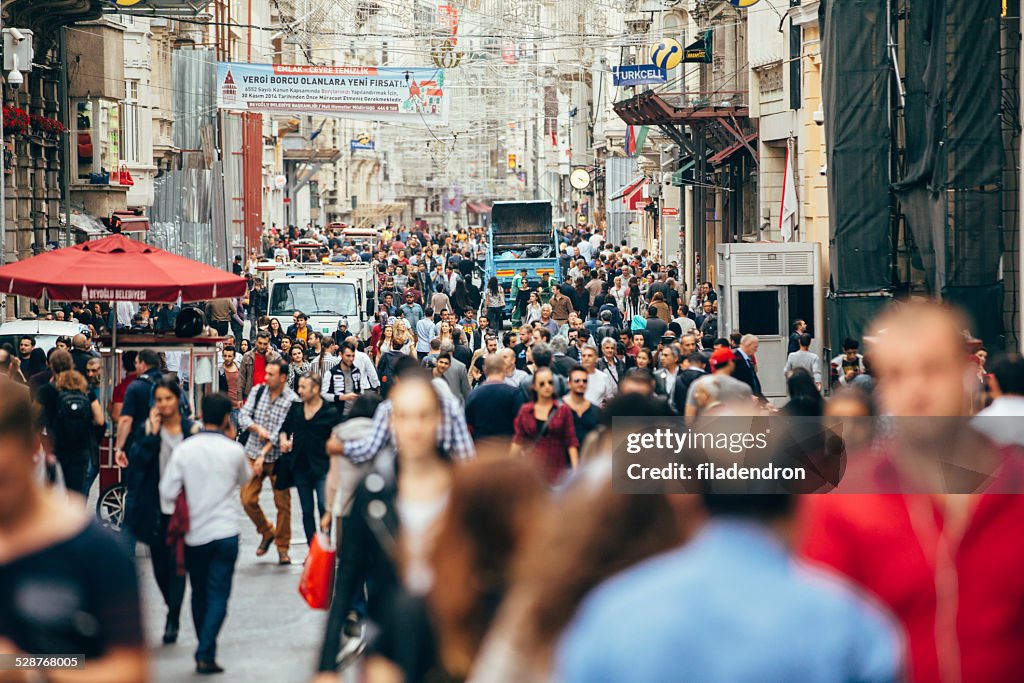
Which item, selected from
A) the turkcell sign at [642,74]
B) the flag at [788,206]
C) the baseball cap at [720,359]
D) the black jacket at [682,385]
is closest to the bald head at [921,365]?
the baseball cap at [720,359]

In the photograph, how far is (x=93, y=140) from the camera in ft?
116

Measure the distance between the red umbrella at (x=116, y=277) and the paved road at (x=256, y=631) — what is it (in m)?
3.67

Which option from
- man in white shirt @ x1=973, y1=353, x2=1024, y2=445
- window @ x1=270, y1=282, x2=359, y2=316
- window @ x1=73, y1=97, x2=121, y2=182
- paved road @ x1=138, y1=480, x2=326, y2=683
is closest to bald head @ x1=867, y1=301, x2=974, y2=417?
man in white shirt @ x1=973, y1=353, x2=1024, y2=445

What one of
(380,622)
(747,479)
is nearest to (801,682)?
(747,479)

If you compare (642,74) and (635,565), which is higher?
(642,74)

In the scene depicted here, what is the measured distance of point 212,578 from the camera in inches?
347

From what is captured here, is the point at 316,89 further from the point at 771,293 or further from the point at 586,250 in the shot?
the point at 586,250

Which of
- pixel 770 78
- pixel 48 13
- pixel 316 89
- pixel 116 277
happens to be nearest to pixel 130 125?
pixel 316 89

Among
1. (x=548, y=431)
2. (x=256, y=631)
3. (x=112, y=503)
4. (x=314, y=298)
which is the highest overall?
(x=314, y=298)

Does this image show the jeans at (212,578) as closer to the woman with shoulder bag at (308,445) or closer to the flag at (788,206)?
the woman with shoulder bag at (308,445)

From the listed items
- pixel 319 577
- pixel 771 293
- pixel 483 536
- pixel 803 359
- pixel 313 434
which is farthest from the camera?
pixel 771 293

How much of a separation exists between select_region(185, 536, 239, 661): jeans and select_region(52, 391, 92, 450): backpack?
13.5 ft

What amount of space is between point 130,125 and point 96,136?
5.02 meters

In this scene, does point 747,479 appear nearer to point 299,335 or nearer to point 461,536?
point 461,536
